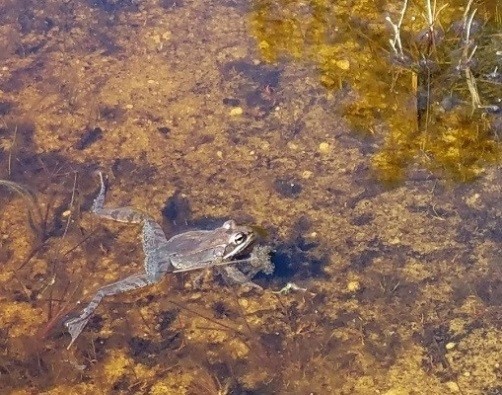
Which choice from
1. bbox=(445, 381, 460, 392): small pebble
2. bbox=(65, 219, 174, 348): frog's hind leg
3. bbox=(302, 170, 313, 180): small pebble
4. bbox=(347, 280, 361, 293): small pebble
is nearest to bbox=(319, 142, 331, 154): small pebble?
bbox=(302, 170, 313, 180): small pebble

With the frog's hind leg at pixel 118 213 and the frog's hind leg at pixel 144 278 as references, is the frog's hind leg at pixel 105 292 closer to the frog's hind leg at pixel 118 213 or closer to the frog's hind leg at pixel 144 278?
the frog's hind leg at pixel 144 278

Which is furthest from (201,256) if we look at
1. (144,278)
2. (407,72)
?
(407,72)

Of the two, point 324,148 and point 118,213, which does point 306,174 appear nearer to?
point 324,148

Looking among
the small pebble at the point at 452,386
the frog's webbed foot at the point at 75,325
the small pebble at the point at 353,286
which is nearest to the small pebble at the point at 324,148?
the small pebble at the point at 353,286

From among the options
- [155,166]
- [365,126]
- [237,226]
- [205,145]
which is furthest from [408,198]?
[155,166]

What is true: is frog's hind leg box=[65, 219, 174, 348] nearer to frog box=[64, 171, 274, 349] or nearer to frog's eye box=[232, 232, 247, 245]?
frog box=[64, 171, 274, 349]

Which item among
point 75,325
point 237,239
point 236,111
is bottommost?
point 75,325
